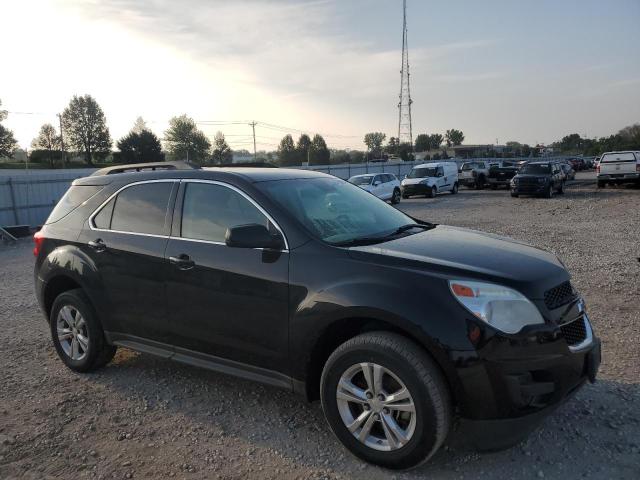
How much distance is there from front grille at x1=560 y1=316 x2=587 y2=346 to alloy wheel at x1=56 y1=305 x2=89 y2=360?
12.5 ft

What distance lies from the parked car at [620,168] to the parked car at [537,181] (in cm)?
262

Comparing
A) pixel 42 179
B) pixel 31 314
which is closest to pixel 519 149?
pixel 42 179

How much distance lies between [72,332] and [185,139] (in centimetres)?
9195

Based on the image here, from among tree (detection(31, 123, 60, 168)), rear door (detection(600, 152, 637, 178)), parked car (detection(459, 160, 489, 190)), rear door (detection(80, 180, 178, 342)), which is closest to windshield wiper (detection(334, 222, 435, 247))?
rear door (detection(80, 180, 178, 342))

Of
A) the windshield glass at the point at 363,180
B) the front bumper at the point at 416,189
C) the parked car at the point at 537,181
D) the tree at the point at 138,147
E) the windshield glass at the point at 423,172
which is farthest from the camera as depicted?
the tree at the point at 138,147

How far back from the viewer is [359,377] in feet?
10.3

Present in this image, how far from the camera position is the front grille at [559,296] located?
9.76 ft

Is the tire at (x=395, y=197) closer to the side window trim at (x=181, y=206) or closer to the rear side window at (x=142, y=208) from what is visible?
the rear side window at (x=142, y=208)

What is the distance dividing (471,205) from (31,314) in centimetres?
1887

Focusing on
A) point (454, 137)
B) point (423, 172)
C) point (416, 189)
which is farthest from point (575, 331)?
point (454, 137)

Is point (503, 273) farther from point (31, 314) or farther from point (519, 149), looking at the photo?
point (519, 149)

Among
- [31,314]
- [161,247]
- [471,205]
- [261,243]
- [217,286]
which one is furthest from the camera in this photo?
[471,205]

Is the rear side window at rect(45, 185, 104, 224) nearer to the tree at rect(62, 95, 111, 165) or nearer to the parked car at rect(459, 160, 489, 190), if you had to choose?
the parked car at rect(459, 160, 489, 190)

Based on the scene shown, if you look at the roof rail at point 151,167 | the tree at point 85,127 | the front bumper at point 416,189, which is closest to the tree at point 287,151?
the tree at point 85,127
